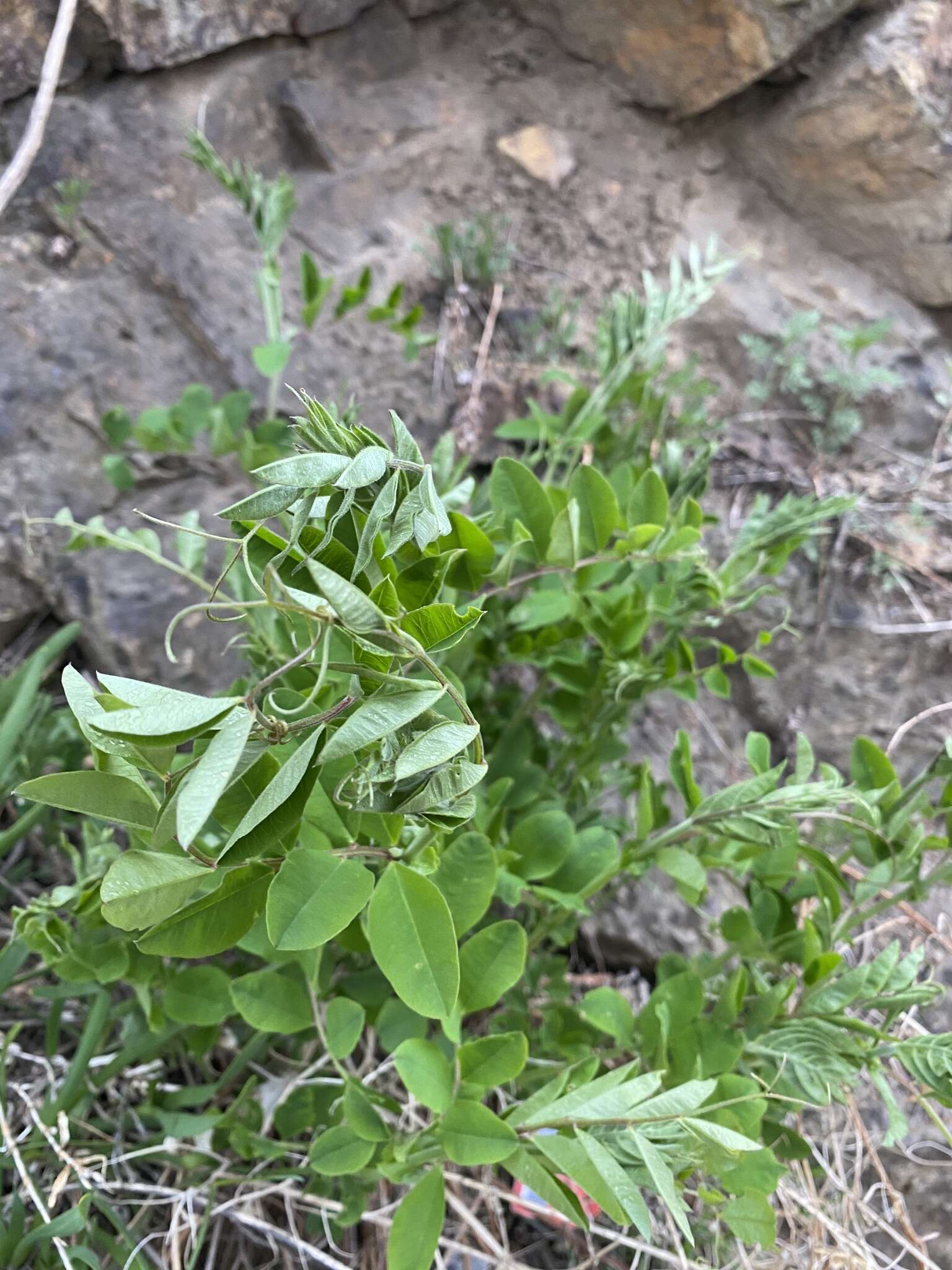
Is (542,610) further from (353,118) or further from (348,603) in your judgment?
(353,118)

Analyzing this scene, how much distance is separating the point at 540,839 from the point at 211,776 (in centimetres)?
41

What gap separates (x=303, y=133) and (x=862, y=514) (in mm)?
1087

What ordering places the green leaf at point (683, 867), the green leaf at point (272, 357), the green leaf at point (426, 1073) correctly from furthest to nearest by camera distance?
the green leaf at point (272, 357), the green leaf at point (683, 867), the green leaf at point (426, 1073)

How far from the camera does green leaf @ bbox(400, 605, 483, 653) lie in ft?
1.28

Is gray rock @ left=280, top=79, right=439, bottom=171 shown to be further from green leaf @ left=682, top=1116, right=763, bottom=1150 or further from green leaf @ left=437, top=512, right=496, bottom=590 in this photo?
green leaf @ left=682, top=1116, right=763, bottom=1150

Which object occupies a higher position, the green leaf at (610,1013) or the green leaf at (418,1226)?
the green leaf at (418,1226)

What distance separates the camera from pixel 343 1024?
572 millimetres

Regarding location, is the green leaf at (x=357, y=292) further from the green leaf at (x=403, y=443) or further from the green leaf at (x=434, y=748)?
the green leaf at (x=434, y=748)

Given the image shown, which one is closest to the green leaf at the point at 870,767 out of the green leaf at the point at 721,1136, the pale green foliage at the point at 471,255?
the green leaf at the point at 721,1136

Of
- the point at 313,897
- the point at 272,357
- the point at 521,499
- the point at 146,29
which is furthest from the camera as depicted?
the point at 146,29

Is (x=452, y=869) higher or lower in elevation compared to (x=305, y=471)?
lower

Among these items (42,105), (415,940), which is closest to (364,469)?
(415,940)

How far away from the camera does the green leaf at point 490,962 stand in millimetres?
556

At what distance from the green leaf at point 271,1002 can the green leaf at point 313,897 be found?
18 centimetres
